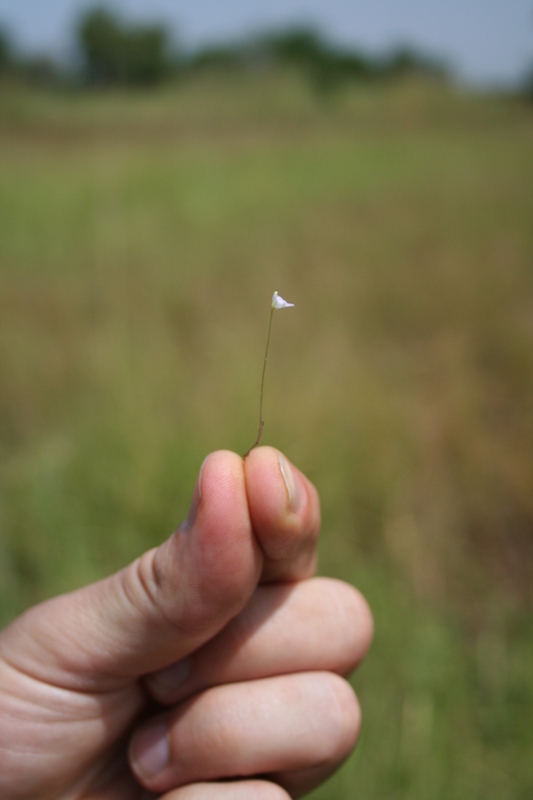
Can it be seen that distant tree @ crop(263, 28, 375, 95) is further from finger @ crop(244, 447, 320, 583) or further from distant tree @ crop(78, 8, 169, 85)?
finger @ crop(244, 447, 320, 583)

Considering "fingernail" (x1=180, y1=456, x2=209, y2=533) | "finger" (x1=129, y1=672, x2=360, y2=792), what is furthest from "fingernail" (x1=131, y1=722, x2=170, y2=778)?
"fingernail" (x1=180, y1=456, x2=209, y2=533)

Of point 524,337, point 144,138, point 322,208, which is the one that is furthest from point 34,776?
point 144,138

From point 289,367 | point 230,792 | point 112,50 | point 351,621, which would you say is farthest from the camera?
point 112,50

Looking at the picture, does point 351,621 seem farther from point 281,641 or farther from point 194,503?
point 194,503

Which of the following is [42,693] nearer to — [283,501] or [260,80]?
[283,501]

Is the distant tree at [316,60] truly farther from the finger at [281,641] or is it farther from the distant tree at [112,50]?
the finger at [281,641]

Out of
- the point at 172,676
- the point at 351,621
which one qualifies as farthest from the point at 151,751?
the point at 351,621
